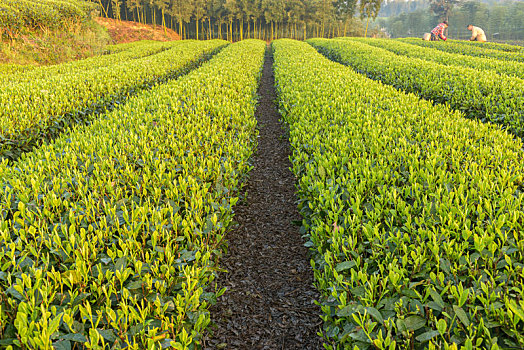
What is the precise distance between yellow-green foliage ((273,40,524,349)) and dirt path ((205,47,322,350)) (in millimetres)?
475

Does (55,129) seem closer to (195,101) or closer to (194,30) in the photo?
(195,101)

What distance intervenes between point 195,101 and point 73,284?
5.09 metres

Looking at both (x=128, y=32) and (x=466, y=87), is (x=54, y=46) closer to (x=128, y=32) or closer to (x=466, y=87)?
(x=466, y=87)

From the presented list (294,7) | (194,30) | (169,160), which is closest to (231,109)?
(169,160)

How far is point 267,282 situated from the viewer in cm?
346

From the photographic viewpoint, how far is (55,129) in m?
6.70

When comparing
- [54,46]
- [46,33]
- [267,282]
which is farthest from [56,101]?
[46,33]

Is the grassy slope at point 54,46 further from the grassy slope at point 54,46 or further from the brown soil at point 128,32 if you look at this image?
the brown soil at point 128,32

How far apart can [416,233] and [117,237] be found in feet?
8.10

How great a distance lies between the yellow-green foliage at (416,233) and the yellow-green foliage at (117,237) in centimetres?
106

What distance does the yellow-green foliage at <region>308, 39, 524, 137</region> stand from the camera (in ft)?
21.0

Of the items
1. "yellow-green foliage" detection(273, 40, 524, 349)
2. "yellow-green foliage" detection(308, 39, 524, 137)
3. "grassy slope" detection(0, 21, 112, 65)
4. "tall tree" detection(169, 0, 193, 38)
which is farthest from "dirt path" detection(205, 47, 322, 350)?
"tall tree" detection(169, 0, 193, 38)

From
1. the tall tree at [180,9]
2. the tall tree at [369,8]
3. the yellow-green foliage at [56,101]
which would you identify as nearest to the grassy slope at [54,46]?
the yellow-green foliage at [56,101]

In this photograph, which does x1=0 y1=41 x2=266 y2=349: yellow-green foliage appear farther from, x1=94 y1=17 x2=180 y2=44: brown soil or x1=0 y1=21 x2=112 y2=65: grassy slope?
x1=94 y1=17 x2=180 y2=44: brown soil
